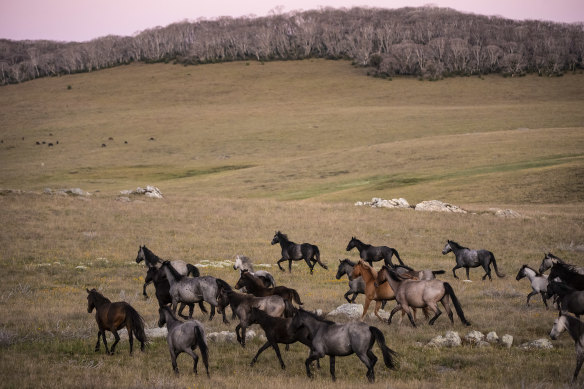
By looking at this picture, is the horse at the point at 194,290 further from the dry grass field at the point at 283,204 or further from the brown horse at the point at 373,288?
→ the brown horse at the point at 373,288

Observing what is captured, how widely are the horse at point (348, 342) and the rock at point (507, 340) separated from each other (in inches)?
122

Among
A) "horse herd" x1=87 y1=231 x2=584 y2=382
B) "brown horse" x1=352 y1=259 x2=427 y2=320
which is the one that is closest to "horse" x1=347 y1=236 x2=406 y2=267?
"horse herd" x1=87 y1=231 x2=584 y2=382

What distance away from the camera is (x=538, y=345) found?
11.4m

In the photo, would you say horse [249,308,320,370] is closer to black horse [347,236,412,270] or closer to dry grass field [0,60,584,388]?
dry grass field [0,60,584,388]

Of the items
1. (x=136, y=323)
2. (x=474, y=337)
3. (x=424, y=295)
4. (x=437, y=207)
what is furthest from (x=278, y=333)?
(x=437, y=207)

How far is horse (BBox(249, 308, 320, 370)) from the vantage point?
10.4 m

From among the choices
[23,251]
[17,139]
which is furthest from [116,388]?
[17,139]

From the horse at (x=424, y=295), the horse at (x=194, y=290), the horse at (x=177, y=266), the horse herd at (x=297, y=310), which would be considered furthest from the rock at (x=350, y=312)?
the horse at (x=177, y=266)

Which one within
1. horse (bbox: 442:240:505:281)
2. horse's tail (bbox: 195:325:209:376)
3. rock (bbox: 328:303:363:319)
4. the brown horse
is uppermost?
horse's tail (bbox: 195:325:209:376)

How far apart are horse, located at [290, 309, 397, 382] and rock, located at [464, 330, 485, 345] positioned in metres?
2.75

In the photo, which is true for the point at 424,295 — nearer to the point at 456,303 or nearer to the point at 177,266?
the point at 456,303

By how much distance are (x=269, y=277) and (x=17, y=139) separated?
90.5m

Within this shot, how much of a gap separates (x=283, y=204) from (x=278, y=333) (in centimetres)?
2916

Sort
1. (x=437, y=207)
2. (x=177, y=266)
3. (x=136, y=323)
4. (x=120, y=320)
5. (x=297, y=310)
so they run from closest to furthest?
(x=297, y=310) → (x=136, y=323) → (x=120, y=320) → (x=177, y=266) → (x=437, y=207)
